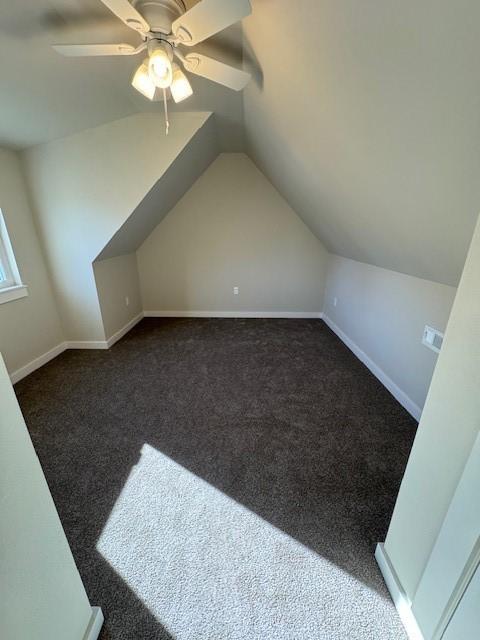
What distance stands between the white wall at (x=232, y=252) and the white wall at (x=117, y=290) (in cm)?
22

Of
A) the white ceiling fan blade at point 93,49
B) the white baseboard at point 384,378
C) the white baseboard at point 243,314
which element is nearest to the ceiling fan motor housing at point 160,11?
the white ceiling fan blade at point 93,49

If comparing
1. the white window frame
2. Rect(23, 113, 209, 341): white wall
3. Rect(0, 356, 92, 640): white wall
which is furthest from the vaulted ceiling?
Rect(0, 356, 92, 640): white wall

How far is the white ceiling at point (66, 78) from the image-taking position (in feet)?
4.33

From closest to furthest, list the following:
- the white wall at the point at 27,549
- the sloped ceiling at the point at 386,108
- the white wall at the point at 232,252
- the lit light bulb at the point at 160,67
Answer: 1. the white wall at the point at 27,549
2. the sloped ceiling at the point at 386,108
3. the lit light bulb at the point at 160,67
4. the white wall at the point at 232,252

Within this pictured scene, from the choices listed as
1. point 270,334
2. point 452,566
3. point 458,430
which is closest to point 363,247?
point 270,334

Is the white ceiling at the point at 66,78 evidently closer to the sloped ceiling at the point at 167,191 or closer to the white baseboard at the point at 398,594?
the sloped ceiling at the point at 167,191

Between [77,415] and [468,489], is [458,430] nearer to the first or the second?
[468,489]

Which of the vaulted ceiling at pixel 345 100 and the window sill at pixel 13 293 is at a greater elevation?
the vaulted ceiling at pixel 345 100

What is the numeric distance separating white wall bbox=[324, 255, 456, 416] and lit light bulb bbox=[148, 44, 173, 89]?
6.82 ft

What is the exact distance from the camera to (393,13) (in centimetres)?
76

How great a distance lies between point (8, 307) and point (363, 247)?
11.0 ft

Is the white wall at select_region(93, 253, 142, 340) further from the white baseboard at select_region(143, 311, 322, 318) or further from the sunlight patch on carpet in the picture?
the sunlight patch on carpet

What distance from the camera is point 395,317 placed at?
2316mm

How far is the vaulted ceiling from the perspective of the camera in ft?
2.59
